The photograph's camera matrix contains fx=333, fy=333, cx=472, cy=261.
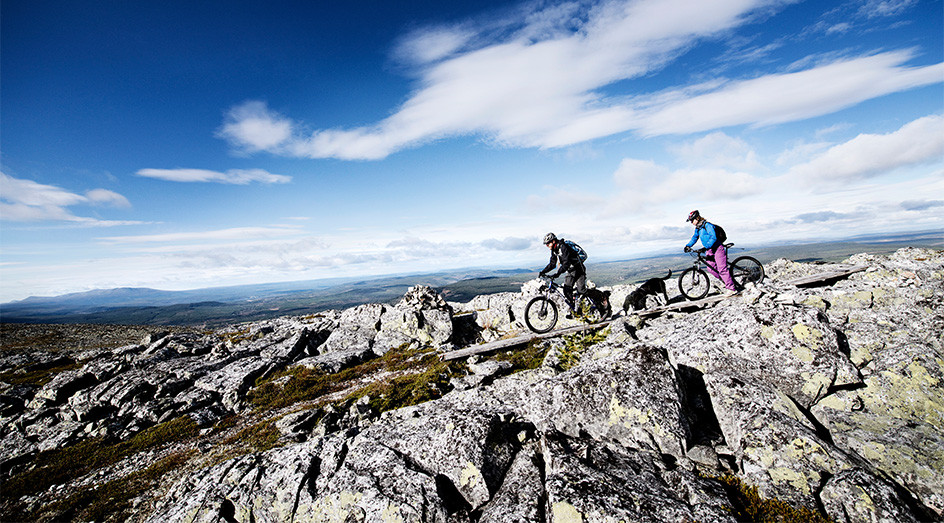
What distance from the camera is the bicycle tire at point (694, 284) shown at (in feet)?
65.7

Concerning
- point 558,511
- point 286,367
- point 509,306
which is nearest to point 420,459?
point 558,511

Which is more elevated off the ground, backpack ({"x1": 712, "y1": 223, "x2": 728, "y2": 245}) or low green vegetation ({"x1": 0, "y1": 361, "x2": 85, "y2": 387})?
backpack ({"x1": 712, "y1": 223, "x2": 728, "y2": 245})

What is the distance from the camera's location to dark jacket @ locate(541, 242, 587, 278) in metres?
18.3

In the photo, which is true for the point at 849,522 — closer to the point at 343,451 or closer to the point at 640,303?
the point at 343,451

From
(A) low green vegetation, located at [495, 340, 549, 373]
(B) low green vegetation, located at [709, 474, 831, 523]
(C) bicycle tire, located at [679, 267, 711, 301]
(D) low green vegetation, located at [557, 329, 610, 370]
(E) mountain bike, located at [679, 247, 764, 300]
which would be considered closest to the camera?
(B) low green vegetation, located at [709, 474, 831, 523]

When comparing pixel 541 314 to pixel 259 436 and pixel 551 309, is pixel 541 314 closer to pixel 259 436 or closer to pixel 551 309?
pixel 551 309

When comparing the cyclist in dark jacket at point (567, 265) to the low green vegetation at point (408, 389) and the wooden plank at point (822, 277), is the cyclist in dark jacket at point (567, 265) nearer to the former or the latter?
the low green vegetation at point (408, 389)

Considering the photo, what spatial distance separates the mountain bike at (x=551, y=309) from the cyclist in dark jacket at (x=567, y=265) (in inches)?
16.2

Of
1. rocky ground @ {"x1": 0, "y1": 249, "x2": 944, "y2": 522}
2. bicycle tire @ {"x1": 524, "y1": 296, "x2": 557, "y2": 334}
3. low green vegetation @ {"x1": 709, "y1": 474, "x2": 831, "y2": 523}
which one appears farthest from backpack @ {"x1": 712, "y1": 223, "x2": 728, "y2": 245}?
low green vegetation @ {"x1": 709, "y1": 474, "x2": 831, "y2": 523}

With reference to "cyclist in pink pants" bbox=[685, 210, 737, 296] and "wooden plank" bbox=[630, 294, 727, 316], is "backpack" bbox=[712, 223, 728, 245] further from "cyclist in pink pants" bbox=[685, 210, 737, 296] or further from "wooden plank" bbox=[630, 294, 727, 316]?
"wooden plank" bbox=[630, 294, 727, 316]

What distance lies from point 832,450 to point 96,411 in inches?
1317

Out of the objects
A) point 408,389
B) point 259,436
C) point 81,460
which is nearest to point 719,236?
point 408,389

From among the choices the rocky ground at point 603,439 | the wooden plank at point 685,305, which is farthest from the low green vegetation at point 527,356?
the wooden plank at point 685,305

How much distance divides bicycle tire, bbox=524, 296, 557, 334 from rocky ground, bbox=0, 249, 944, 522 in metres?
1.70
